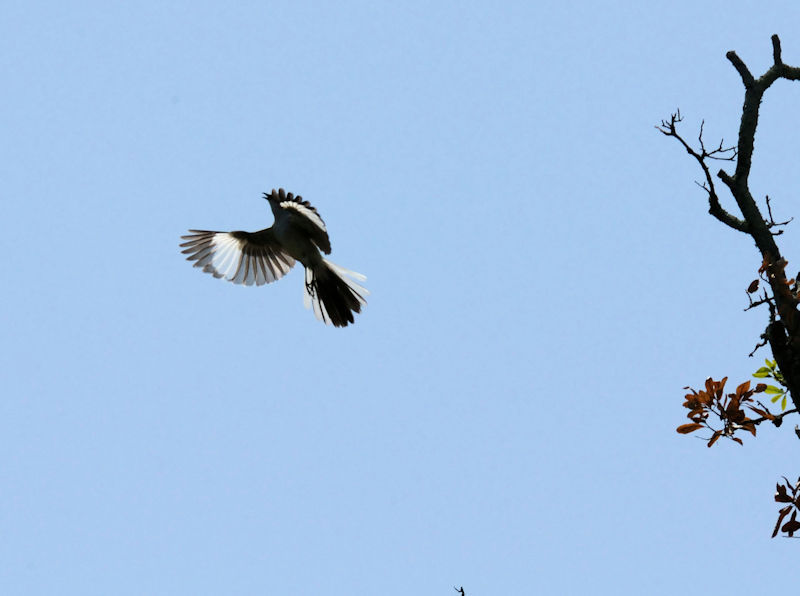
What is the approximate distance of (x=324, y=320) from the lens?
12281 millimetres

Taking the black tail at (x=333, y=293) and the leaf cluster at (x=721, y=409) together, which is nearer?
the leaf cluster at (x=721, y=409)

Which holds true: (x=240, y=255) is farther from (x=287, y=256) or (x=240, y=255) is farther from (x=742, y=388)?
(x=742, y=388)

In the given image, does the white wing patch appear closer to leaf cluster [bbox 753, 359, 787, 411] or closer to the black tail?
the black tail

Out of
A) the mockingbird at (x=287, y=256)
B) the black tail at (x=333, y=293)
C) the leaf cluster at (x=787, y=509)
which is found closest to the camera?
the leaf cluster at (x=787, y=509)

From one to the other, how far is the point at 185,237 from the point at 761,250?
9162mm

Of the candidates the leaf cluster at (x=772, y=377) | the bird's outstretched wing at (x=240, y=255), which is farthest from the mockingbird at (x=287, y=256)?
the leaf cluster at (x=772, y=377)

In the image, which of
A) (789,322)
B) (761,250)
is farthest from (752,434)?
(761,250)

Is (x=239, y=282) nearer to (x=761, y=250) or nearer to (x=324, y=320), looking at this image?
(x=324, y=320)

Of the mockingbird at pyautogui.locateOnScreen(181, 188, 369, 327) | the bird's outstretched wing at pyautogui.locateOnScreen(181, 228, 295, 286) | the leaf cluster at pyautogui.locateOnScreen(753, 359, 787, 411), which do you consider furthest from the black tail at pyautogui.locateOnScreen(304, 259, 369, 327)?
the leaf cluster at pyautogui.locateOnScreen(753, 359, 787, 411)

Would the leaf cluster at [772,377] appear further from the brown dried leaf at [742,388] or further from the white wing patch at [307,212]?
the white wing patch at [307,212]

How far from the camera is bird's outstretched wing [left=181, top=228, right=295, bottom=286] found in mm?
12812

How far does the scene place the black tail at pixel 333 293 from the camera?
483 inches

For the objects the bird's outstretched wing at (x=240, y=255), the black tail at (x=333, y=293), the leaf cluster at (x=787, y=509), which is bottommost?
the leaf cluster at (x=787, y=509)

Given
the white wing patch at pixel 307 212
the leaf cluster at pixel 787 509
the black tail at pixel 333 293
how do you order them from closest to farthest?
the leaf cluster at pixel 787 509
the white wing patch at pixel 307 212
the black tail at pixel 333 293
